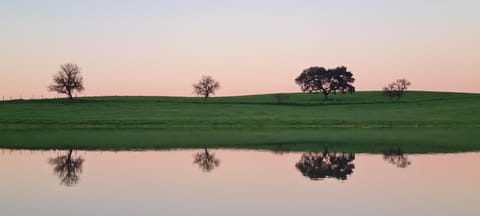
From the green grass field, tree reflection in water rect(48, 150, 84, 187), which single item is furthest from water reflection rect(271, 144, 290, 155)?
tree reflection in water rect(48, 150, 84, 187)

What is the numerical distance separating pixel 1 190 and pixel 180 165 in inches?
356

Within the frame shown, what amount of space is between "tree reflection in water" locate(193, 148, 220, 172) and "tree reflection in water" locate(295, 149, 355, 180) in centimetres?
396

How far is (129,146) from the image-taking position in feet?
126

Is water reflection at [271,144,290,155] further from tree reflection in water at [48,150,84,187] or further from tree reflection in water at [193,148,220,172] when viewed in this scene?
tree reflection in water at [48,150,84,187]

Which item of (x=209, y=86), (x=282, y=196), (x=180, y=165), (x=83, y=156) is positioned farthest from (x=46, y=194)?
(x=209, y=86)

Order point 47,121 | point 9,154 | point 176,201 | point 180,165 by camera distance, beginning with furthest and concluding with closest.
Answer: point 47,121, point 9,154, point 180,165, point 176,201

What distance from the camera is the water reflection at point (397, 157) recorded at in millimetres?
26306

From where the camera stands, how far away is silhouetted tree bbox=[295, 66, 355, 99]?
455 feet

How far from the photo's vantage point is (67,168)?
25.5 metres

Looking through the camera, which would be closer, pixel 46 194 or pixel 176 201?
pixel 176 201

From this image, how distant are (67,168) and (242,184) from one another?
966 centimetres

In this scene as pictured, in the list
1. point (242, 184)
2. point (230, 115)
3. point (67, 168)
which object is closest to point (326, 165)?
point (242, 184)

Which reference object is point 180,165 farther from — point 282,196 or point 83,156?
point 282,196

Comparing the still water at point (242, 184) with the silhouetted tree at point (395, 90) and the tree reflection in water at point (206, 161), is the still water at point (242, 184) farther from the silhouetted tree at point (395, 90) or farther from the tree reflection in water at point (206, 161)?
the silhouetted tree at point (395, 90)
